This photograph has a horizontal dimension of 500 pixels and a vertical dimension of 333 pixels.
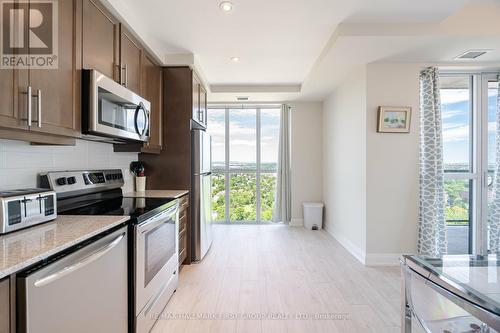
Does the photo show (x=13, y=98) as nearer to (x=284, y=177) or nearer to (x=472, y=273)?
(x=472, y=273)

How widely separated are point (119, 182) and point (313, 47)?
2604 millimetres


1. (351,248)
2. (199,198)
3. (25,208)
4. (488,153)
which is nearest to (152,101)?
(199,198)

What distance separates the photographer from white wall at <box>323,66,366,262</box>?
314 centimetres

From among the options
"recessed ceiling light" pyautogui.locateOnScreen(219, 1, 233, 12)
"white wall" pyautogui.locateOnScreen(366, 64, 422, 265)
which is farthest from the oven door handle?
"white wall" pyautogui.locateOnScreen(366, 64, 422, 265)

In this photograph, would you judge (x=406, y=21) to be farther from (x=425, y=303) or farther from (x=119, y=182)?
(x=119, y=182)

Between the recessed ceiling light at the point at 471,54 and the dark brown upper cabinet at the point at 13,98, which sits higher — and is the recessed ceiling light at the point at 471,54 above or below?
above

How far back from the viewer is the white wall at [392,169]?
9.85ft

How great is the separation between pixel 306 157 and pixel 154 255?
3.70m

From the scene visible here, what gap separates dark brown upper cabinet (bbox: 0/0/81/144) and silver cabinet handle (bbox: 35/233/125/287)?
2.27 feet

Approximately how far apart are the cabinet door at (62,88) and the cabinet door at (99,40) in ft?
0.32

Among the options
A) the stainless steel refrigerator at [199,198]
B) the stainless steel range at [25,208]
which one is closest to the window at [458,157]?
the stainless steel refrigerator at [199,198]

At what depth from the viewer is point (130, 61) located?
2.25m

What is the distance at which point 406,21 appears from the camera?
2373mm

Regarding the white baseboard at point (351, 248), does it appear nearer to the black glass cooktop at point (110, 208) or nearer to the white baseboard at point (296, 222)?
the white baseboard at point (296, 222)
